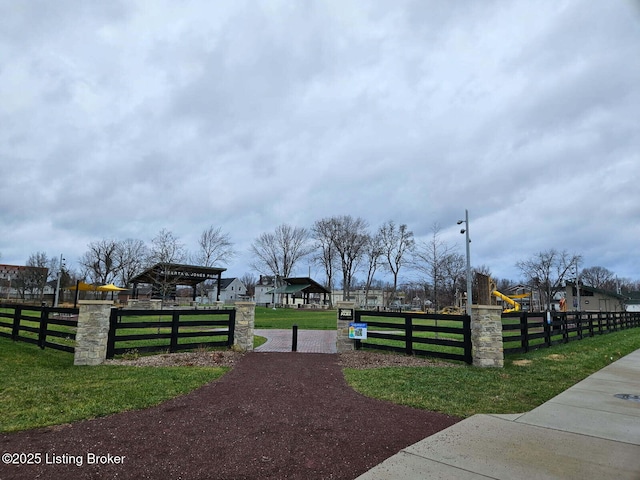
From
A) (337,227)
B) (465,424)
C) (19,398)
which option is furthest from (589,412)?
(337,227)

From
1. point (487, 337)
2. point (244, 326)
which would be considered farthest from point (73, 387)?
point (487, 337)

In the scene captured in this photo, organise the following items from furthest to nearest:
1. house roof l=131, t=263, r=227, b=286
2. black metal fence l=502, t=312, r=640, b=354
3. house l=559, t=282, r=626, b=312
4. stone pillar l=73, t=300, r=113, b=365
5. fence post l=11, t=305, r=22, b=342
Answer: house l=559, t=282, r=626, b=312 → house roof l=131, t=263, r=227, b=286 → fence post l=11, t=305, r=22, b=342 → black metal fence l=502, t=312, r=640, b=354 → stone pillar l=73, t=300, r=113, b=365

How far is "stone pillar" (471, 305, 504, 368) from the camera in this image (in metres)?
9.11

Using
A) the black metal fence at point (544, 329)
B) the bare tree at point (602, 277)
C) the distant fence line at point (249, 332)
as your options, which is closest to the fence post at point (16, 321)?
the distant fence line at point (249, 332)

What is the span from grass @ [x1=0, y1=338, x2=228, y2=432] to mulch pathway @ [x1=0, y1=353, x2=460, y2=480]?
1.23 ft

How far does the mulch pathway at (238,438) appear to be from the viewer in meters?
3.61

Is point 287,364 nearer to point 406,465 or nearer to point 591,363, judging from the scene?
point 406,465

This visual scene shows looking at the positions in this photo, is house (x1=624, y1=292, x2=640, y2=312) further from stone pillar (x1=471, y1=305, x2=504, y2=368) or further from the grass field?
stone pillar (x1=471, y1=305, x2=504, y2=368)

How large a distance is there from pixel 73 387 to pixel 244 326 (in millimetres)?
5131

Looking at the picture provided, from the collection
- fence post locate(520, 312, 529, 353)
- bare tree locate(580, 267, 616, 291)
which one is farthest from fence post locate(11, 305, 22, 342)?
bare tree locate(580, 267, 616, 291)

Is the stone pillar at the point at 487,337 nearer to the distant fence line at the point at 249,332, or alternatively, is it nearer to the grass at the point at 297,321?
the distant fence line at the point at 249,332

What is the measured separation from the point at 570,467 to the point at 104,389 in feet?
21.9

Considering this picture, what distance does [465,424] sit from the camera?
4.91 m

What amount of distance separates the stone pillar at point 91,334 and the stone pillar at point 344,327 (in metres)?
6.18
